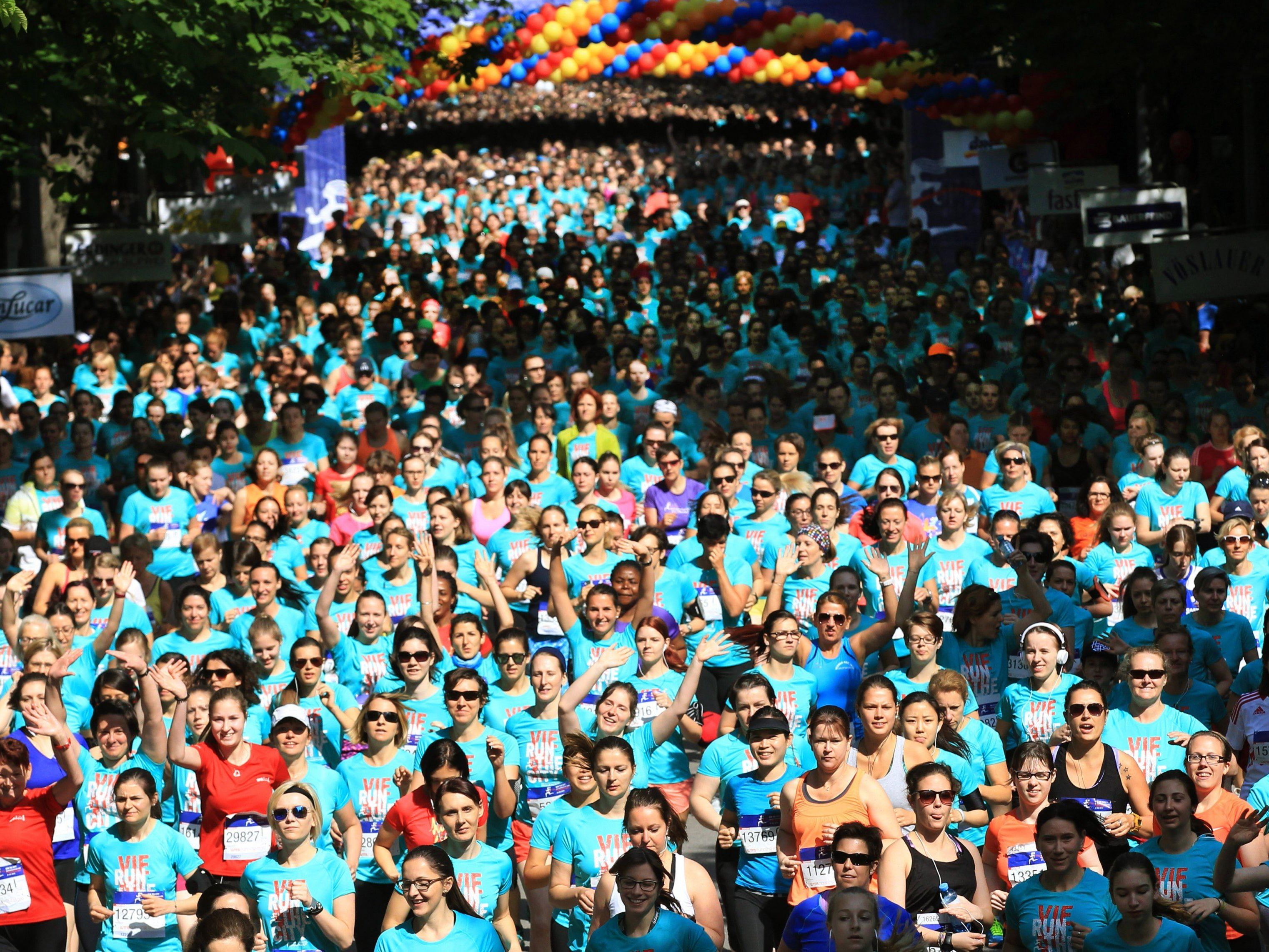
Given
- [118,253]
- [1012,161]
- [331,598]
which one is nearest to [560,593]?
[331,598]

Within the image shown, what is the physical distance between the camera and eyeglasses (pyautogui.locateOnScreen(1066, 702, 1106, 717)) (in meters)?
8.04

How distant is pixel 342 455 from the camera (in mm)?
13750

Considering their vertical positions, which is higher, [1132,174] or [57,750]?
[1132,174]

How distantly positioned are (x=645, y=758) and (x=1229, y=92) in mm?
14450

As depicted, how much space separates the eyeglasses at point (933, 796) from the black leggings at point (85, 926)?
150 inches

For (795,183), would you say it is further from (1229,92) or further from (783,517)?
(783,517)

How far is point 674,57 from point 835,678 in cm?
2059

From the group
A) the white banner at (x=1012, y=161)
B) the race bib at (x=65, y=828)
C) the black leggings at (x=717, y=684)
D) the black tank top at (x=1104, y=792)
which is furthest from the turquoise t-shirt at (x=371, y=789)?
the white banner at (x=1012, y=161)

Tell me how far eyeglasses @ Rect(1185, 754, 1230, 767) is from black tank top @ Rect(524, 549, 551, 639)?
5007mm

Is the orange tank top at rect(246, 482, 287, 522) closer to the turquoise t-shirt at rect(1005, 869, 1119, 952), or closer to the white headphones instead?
the white headphones

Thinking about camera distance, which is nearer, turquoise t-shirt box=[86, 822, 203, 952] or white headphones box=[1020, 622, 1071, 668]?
turquoise t-shirt box=[86, 822, 203, 952]

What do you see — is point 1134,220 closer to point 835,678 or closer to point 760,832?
point 835,678

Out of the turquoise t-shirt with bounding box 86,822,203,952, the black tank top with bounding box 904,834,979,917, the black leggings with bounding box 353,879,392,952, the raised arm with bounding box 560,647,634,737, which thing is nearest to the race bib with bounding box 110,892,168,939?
the turquoise t-shirt with bounding box 86,822,203,952

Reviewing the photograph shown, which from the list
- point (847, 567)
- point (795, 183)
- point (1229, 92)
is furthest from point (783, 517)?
point (795, 183)
